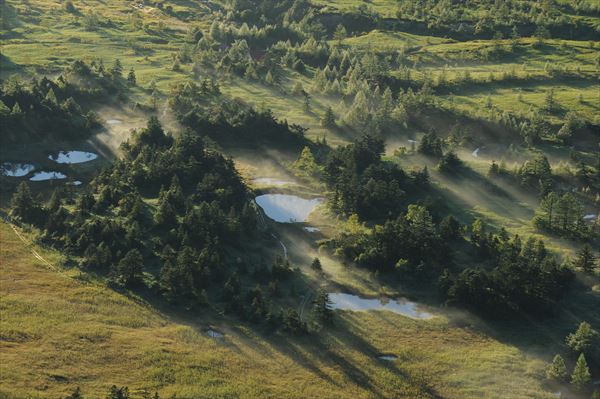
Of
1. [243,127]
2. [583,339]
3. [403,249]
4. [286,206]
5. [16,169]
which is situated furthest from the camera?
[243,127]

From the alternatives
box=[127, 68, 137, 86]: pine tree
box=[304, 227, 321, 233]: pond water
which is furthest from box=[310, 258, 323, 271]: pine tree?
box=[127, 68, 137, 86]: pine tree

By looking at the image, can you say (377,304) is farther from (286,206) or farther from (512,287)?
(286,206)

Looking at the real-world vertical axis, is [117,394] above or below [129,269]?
above

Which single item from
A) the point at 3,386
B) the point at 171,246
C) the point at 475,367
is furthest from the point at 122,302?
the point at 475,367

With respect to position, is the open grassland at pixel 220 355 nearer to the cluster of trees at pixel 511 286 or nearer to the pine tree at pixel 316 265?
the cluster of trees at pixel 511 286

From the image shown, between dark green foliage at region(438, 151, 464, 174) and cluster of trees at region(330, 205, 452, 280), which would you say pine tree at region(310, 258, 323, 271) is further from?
dark green foliage at region(438, 151, 464, 174)

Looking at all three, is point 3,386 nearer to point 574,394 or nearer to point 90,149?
point 574,394

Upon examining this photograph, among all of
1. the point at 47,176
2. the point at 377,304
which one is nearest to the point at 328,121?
the point at 47,176

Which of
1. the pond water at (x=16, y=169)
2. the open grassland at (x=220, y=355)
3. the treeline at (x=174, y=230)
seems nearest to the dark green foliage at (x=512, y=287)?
the open grassland at (x=220, y=355)
